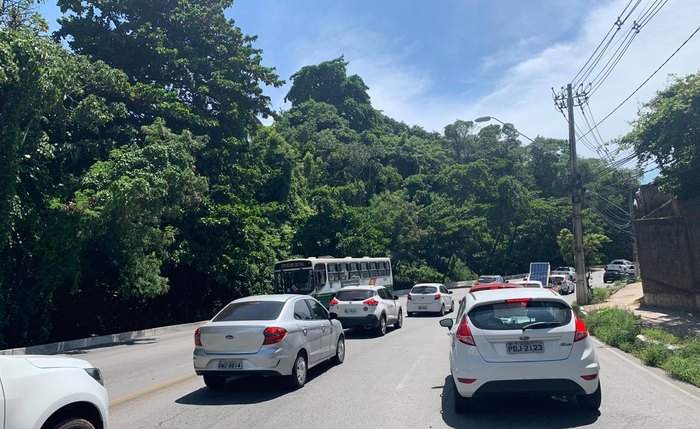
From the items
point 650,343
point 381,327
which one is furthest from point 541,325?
point 381,327

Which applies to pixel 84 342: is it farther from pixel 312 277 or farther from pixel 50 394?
pixel 50 394

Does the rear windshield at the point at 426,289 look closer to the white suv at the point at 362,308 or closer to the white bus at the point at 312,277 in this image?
the white bus at the point at 312,277

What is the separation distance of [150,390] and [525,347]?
653 cm

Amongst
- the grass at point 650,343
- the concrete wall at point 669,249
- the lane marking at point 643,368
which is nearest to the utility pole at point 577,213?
the concrete wall at point 669,249

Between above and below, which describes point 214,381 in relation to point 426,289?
above

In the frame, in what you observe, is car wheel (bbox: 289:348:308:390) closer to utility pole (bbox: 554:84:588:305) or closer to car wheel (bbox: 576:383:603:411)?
car wheel (bbox: 576:383:603:411)

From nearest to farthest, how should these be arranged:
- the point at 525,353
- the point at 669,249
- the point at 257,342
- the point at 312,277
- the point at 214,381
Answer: the point at 525,353, the point at 257,342, the point at 214,381, the point at 669,249, the point at 312,277

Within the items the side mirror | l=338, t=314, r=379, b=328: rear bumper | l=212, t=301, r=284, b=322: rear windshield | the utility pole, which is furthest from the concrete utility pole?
l=212, t=301, r=284, b=322: rear windshield

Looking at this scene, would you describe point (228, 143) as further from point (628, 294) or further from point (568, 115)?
point (628, 294)

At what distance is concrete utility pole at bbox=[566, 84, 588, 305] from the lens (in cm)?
2492

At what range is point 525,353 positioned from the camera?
7.22 meters

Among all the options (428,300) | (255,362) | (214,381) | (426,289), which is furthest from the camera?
(426,289)

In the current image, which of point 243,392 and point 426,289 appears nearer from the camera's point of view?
point 243,392

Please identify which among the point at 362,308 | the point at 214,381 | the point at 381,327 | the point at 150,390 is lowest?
the point at 381,327
